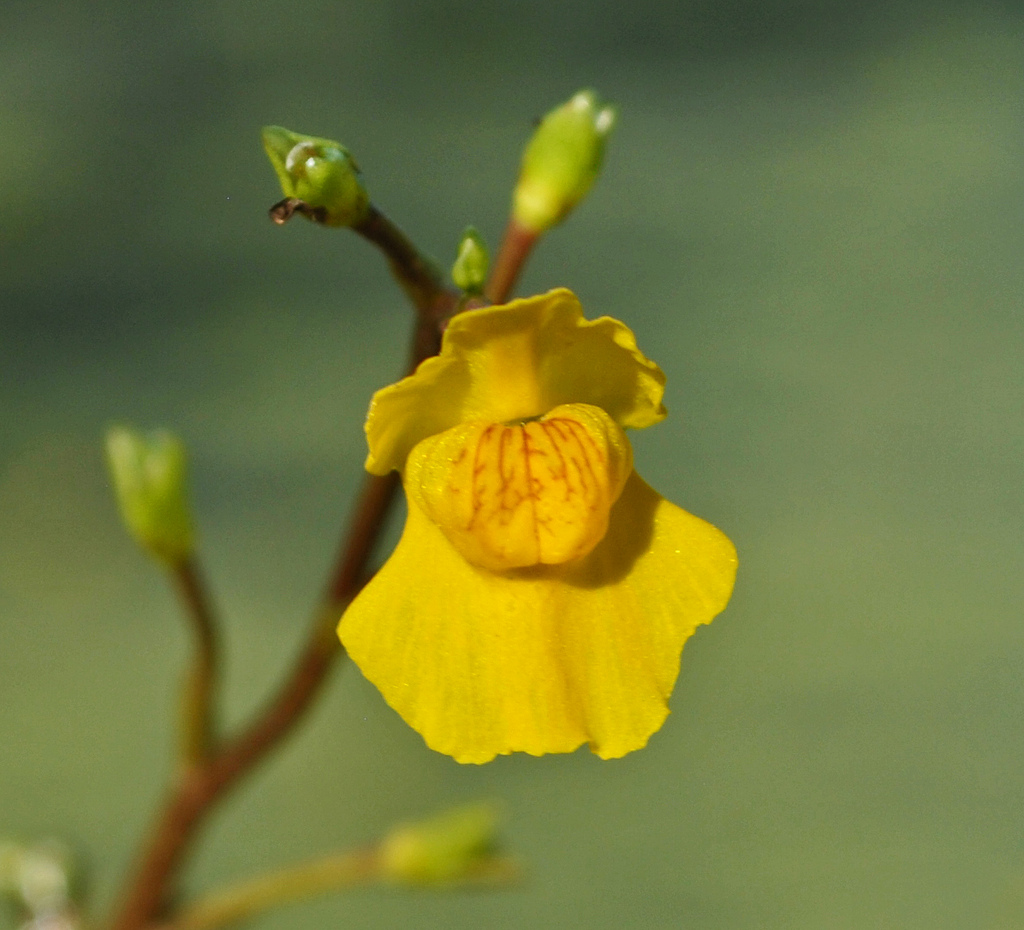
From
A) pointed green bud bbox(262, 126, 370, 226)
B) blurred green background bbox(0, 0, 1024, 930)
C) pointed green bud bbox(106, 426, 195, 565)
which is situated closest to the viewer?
pointed green bud bbox(262, 126, 370, 226)

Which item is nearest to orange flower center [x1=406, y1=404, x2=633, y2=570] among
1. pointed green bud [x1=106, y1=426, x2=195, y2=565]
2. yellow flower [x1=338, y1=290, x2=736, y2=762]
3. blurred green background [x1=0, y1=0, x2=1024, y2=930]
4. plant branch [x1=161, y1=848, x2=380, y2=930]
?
yellow flower [x1=338, y1=290, x2=736, y2=762]

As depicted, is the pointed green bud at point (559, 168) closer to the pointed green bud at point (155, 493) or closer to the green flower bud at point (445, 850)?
the pointed green bud at point (155, 493)

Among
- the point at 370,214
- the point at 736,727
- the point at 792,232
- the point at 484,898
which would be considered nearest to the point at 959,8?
the point at 792,232

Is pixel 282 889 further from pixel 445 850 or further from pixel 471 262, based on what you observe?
pixel 471 262

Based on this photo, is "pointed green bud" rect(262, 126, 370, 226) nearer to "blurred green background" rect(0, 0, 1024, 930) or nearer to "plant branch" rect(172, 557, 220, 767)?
"plant branch" rect(172, 557, 220, 767)

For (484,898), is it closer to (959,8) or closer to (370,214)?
(370,214)

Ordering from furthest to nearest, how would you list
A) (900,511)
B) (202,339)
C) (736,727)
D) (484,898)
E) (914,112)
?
(914,112)
(202,339)
(900,511)
(736,727)
(484,898)

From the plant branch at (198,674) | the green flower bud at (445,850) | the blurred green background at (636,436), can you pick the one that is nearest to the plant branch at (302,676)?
the plant branch at (198,674)

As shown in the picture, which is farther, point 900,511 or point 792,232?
point 792,232
